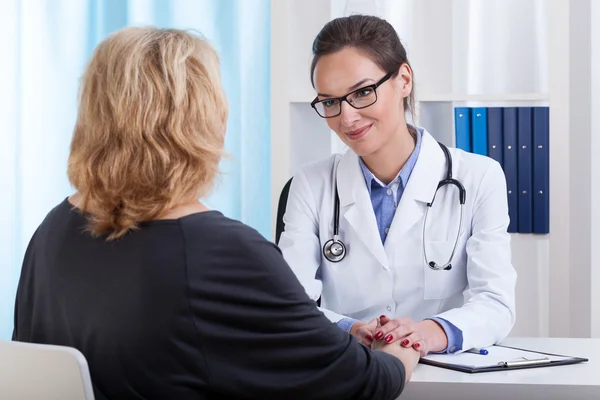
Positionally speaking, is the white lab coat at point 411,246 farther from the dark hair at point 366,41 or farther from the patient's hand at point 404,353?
the patient's hand at point 404,353

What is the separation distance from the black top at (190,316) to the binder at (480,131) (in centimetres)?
159

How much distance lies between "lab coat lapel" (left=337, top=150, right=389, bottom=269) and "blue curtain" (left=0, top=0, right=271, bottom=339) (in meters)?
1.05

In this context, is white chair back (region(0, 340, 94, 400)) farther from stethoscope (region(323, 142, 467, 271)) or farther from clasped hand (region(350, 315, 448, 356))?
stethoscope (region(323, 142, 467, 271))

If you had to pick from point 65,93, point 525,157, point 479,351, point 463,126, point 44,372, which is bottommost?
point 479,351

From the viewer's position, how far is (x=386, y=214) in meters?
1.93

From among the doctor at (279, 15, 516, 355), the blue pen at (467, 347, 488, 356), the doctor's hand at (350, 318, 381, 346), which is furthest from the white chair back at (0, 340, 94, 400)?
the doctor at (279, 15, 516, 355)

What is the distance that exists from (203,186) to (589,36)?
2104 millimetres

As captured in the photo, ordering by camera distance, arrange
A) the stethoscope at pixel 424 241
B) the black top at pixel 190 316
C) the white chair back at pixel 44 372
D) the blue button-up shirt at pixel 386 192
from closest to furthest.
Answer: the white chair back at pixel 44 372, the black top at pixel 190 316, the stethoscope at pixel 424 241, the blue button-up shirt at pixel 386 192

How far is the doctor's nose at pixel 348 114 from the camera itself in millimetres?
1828

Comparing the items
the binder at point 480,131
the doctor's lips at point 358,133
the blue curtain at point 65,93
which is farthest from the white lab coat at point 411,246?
the blue curtain at point 65,93

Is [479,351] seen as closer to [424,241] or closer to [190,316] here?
[424,241]

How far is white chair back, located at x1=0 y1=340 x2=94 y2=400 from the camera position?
0.90m

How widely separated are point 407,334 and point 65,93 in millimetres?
2105

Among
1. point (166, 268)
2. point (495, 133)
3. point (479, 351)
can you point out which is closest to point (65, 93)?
point (495, 133)
